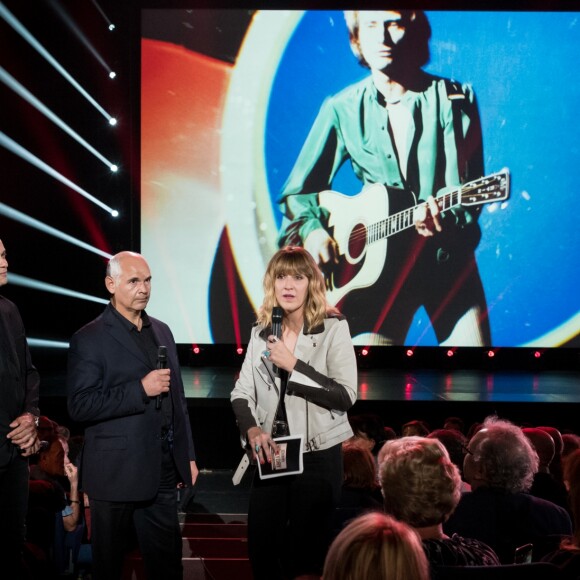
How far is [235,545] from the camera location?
3330 mm

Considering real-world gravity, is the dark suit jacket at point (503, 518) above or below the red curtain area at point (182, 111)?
below

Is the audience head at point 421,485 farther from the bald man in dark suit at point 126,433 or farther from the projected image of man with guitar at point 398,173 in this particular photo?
the projected image of man with guitar at point 398,173

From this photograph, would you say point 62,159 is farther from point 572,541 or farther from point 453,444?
point 572,541

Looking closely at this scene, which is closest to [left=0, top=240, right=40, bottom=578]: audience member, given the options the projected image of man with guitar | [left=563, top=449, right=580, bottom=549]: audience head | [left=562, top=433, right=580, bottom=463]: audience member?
[left=563, top=449, right=580, bottom=549]: audience head

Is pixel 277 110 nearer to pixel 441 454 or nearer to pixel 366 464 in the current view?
pixel 366 464

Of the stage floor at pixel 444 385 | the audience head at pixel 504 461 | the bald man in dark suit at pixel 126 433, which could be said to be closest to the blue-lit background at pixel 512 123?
the stage floor at pixel 444 385

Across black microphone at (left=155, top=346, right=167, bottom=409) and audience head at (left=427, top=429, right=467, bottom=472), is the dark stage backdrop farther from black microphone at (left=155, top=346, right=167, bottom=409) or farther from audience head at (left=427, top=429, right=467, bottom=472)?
audience head at (left=427, top=429, right=467, bottom=472)

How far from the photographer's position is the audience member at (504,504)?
2352mm

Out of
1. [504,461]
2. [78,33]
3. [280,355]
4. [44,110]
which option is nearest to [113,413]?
[280,355]

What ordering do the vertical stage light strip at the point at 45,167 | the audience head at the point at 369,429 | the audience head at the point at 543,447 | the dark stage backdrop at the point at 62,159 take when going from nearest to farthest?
the audience head at the point at 543,447 → the audience head at the point at 369,429 → the vertical stage light strip at the point at 45,167 → the dark stage backdrop at the point at 62,159

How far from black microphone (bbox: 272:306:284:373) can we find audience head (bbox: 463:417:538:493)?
73 cm

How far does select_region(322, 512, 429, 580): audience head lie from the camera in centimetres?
117

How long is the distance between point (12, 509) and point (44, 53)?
225 inches

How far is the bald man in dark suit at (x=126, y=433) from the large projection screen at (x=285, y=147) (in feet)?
17.6
